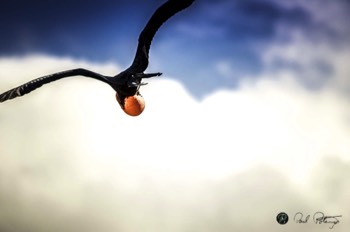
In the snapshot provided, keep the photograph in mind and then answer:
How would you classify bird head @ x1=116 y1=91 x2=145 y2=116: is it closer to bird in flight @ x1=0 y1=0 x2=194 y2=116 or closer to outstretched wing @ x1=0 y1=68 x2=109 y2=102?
bird in flight @ x1=0 y1=0 x2=194 y2=116

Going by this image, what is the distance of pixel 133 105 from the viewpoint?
399 inches

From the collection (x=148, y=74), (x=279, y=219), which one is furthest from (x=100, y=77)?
(x=279, y=219)

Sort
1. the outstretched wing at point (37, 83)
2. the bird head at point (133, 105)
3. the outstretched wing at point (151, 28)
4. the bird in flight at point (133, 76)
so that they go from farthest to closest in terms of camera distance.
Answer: the outstretched wing at point (151, 28) < the outstretched wing at point (37, 83) < the bird in flight at point (133, 76) < the bird head at point (133, 105)

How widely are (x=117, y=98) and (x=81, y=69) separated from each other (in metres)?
0.97

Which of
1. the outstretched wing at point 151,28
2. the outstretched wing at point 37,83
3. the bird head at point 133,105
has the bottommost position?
the bird head at point 133,105

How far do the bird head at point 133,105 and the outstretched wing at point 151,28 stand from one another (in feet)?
3.25

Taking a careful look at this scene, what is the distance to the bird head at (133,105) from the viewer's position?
10094 mm

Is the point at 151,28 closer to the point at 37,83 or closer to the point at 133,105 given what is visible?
the point at 133,105

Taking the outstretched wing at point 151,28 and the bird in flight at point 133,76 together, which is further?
the outstretched wing at point 151,28

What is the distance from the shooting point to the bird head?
33.1 feet

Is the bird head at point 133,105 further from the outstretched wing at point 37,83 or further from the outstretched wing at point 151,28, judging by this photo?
the outstretched wing at point 37,83

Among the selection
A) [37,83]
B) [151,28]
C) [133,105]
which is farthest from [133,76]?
[37,83]

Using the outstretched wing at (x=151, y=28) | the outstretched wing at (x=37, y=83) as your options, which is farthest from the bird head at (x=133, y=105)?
the outstretched wing at (x=37, y=83)

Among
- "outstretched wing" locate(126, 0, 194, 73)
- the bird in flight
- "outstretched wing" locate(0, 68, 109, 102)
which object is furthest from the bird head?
"outstretched wing" locate(0, 68, 109, 102)
